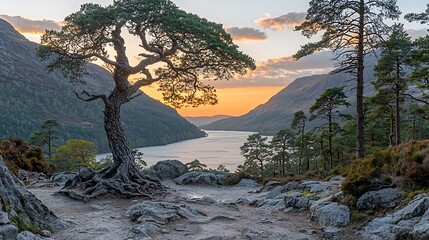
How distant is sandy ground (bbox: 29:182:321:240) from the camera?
10.2m

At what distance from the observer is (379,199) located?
11.0 meters

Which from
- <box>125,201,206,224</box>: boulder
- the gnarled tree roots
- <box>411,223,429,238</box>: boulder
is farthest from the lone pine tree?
<box>411,223,429,238</box>: boulder

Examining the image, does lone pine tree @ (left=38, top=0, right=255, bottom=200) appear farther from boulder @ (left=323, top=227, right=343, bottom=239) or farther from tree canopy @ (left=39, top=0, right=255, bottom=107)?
boulder @ (left=323, top=227, right=343, bottom=239)

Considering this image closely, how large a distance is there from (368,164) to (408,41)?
2344 centimetres

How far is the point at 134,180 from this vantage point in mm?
18031

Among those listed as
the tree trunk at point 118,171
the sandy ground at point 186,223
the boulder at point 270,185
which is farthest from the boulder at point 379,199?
the tree trunk at point 118,171

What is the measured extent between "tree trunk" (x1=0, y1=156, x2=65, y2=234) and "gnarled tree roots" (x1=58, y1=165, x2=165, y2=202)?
16.6 ft

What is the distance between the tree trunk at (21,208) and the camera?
8633 millimetres

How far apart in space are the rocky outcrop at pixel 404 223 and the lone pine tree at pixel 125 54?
394 inches

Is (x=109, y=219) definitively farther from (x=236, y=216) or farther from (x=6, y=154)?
(x=6, y=154)

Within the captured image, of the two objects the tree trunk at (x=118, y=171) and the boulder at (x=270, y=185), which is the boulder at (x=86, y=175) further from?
the boulder at (x=270, y=185)

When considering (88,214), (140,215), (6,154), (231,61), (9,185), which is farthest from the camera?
(6,154)

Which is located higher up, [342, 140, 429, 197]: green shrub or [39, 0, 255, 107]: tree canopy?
[39, 0, 255, 107]: tree canopy

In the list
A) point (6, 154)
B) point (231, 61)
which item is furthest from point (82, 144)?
point (231, 61)
